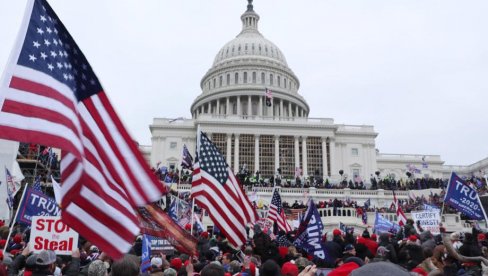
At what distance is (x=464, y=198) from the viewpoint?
42.8ft

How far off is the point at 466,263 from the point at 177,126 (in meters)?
61.4

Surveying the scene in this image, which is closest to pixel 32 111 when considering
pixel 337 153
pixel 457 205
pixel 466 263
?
pixel 466 263

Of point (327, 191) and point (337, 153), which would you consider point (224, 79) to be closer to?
point (337, 153)

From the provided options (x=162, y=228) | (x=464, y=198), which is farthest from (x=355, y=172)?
(x=162, y=228)

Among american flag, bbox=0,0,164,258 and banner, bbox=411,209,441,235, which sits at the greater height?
american flag, bbox=0,0,164,258

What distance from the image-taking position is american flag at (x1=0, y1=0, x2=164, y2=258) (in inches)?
179

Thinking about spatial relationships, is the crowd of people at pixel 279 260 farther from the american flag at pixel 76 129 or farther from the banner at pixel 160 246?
the american flag at pixel 76 129

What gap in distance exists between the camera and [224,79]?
90125 millimetres

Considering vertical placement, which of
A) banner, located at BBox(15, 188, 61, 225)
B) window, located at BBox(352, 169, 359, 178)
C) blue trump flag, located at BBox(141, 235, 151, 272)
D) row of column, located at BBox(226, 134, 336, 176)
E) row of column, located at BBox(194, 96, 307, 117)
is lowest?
blue trump flag, located at BBox(141, 235, 151, 272)

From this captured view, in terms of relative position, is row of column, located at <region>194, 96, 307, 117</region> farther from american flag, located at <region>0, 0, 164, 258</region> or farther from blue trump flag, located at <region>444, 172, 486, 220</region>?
american flag, located at <region>0, 0, 164, 258</region>

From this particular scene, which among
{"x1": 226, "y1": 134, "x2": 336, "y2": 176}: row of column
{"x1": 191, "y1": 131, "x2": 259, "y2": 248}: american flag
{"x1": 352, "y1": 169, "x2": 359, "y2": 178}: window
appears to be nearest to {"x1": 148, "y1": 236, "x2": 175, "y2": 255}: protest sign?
{"x1": 191, "y1": 131, "x2": 259, "y2": 248}: american flag

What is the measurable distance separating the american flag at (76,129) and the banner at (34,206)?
21.6ft

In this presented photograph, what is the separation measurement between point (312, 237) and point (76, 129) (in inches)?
291

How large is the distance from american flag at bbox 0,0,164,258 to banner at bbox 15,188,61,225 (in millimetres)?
6571
